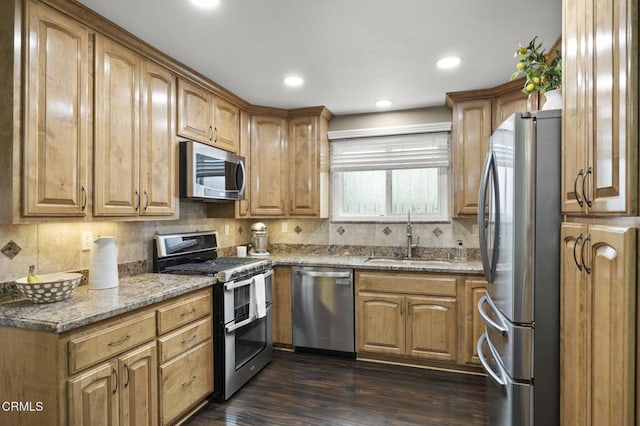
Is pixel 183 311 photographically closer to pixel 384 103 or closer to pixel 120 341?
pixel 120 341

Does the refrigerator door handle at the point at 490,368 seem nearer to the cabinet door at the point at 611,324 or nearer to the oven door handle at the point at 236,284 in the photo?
the cabinet door at the point at 611,324

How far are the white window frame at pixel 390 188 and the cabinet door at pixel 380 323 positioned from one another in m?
0.92

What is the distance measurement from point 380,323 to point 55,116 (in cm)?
273

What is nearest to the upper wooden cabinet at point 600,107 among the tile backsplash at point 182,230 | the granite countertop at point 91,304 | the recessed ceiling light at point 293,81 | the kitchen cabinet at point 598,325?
the kitchen cabinet at point 598,325

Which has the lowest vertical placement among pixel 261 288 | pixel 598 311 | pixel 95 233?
pixel 261 288

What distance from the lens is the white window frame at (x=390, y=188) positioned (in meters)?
3.50

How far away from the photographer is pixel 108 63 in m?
2.01

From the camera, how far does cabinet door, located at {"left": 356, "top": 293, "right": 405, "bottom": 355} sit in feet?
9.92

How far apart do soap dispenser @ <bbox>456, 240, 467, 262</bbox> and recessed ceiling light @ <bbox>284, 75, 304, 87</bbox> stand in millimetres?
2143

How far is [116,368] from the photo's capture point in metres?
1.66

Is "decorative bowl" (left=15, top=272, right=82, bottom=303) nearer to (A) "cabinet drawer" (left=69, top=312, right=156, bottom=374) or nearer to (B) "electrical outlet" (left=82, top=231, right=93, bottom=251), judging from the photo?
(A) "cabinet drawer" (left=69, top=312, right=156, bottom=374)

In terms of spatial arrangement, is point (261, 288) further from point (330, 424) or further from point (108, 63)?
point (108, 63)

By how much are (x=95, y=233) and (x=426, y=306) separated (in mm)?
2568

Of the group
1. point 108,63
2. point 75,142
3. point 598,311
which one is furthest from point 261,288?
point 598,311
